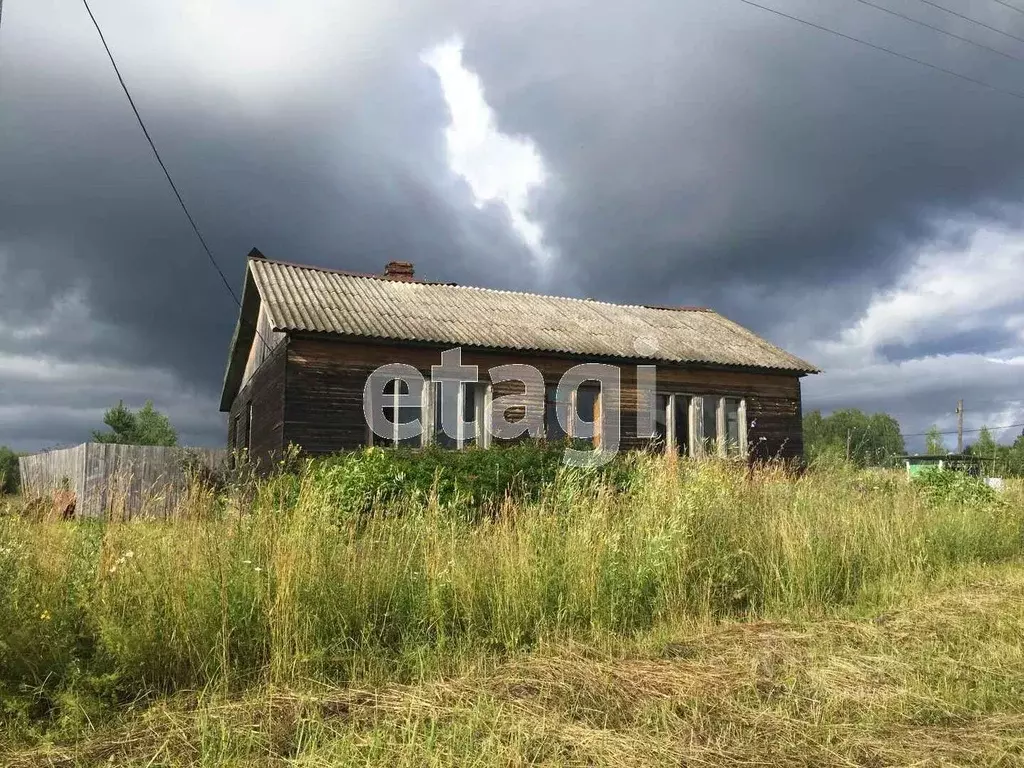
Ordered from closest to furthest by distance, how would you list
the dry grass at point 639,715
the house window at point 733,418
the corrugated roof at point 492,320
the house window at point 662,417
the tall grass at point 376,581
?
the dry grass at point 639,715 → the tall grass at point 376,581 → the corrugated roof at point 492,320 → the house window at point 662,417 → the house window at point 733,418

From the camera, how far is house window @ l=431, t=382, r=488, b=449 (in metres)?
16.2

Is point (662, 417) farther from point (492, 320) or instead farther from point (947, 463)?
point (947, 463)

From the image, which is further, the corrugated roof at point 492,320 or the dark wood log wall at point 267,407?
the corrugated roof at point 492,320

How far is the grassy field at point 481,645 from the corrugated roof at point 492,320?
379 inches

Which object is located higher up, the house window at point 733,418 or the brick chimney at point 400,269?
the brick chimney at point 400,269

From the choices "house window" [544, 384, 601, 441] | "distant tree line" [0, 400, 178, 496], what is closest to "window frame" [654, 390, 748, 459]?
"house window" [544, 384, 601, 441]

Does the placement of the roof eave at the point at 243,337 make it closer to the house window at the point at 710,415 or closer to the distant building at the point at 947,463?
the house window at the point at 710,415

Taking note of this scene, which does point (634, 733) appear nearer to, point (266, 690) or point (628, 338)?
point (266, 690)

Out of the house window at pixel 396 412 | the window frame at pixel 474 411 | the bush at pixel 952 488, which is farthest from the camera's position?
the window frame at pixel 474 411

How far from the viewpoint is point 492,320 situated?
1836 cm

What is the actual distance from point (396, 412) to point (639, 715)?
12.5 meters

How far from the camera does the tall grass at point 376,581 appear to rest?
13.8 ft

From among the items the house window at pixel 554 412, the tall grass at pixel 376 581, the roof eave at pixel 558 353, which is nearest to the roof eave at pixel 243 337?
the roof eave at pixel 558 353

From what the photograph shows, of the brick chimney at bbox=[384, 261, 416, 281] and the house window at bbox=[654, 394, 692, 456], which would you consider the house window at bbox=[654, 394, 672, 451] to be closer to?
the house window at bbox=[654, 394, 692, 456]
